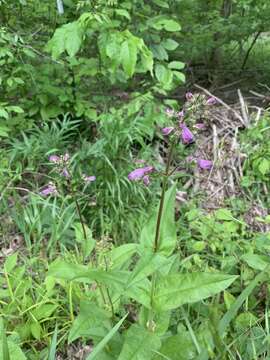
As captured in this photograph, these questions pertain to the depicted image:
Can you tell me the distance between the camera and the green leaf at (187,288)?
1.29 metres

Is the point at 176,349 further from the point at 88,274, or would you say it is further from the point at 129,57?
the point at 129,57

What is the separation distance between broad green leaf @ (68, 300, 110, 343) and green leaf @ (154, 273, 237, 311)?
0.28 meters

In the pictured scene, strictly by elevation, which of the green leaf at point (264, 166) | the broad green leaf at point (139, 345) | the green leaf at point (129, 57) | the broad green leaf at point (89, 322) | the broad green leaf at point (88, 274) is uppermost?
the green leaf at point (129, 57)

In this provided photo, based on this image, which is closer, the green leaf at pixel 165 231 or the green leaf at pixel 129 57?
the green leaf at pixel 165 231

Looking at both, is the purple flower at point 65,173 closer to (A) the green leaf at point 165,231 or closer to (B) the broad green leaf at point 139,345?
(A) the green leaf at point 165,231

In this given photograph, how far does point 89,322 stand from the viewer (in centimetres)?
152

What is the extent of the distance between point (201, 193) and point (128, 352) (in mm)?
1894

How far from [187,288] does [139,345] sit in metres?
0.24

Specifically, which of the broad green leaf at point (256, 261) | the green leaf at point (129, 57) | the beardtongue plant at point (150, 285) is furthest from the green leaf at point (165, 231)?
the green leaf at point (129, 57)

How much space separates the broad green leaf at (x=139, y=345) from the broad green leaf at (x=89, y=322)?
170 millimetres

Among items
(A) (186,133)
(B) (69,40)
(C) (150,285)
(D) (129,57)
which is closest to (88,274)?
(C) (150,285)

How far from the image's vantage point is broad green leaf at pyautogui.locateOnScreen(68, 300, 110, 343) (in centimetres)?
147

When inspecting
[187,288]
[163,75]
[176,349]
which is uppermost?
[163,75]

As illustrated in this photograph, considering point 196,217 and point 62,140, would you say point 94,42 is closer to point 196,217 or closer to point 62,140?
point 62,140
